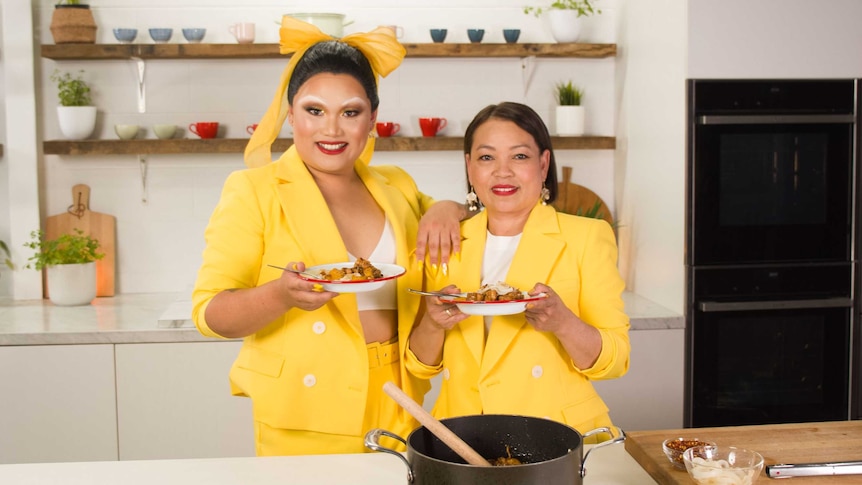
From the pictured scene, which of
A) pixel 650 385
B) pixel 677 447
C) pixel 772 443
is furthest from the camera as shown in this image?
pixel 650 385

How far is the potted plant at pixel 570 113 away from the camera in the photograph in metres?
3.70

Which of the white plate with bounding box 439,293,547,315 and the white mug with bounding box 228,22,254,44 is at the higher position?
the white mug with bounding box 228,22,254,44

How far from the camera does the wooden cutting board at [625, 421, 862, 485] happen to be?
1462mm

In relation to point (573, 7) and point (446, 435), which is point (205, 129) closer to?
point (573, 7)

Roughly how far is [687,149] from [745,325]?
2.22ft

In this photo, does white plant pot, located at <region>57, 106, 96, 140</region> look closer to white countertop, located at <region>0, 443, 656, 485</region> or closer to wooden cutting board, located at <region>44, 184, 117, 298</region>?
wooden cutting board, located at <region>44, 184, 117, 298</region>

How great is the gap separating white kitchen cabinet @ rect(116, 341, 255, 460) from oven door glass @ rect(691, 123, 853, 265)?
5.73 feet

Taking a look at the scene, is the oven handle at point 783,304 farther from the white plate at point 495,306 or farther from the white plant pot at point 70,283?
the white plant pot at point 70,283

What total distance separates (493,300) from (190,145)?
90.2 inches

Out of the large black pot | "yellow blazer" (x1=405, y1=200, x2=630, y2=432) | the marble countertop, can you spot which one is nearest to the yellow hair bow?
"yellow blazer" (x1=405, y1=200, x2=630, y2=432)

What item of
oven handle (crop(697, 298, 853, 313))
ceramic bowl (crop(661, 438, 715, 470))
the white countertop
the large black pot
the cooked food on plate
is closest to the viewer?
the large black pot

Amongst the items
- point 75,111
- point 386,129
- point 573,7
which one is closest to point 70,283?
point 75,111

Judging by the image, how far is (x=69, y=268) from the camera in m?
3.49

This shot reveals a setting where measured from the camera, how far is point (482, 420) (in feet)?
4.32
